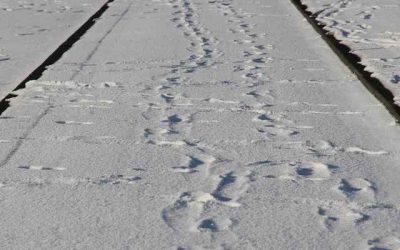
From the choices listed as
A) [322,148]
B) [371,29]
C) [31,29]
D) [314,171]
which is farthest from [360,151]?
[31,29]

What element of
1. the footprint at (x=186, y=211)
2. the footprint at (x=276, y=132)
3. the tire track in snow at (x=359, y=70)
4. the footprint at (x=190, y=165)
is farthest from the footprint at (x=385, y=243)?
the tire track in snow at (x=359, y=70)

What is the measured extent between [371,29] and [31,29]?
167 inches

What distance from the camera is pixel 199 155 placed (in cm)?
484

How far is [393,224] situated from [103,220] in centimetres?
131

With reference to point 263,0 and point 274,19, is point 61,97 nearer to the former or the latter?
point 274,19

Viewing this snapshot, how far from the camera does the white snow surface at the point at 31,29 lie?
300 inches

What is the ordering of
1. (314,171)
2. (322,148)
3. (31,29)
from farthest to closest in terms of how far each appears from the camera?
(31,29) < (322,148) < (314,171)

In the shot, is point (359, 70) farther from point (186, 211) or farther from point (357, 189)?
point (186, 211)

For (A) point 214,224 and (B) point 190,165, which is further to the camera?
(B) point 190,165

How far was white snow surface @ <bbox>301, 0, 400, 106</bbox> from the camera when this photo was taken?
7320 mm

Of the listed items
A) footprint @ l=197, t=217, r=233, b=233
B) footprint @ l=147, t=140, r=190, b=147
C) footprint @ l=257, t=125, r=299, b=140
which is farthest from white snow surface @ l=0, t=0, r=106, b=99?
footprint @ l=197, t=217, r=233, b=233

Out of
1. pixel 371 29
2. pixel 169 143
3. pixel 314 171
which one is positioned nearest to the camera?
pixel 314 171

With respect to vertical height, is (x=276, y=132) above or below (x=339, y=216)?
below

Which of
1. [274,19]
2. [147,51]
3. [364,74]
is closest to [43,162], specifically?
[364,74]
